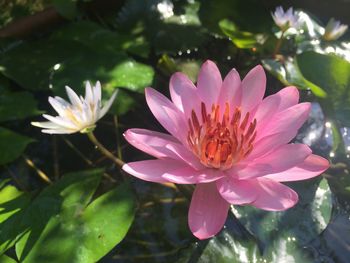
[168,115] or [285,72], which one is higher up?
[168,115]

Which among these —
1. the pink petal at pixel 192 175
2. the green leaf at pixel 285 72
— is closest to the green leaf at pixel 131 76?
the green leaf at pixel 285 72

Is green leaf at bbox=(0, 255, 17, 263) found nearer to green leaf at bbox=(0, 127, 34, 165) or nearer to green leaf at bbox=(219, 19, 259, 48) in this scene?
green leaf at bbox=(0, 127, 34, 165)

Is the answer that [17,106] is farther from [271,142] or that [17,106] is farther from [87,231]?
[271,142]

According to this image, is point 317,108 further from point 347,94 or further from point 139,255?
point 139,255

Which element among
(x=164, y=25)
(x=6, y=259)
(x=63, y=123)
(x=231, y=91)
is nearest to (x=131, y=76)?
(x=164, y=25)

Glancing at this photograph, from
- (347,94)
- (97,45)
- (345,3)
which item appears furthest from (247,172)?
(345,3)

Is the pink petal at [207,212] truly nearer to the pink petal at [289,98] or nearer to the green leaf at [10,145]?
the pink petal at [289,98]
